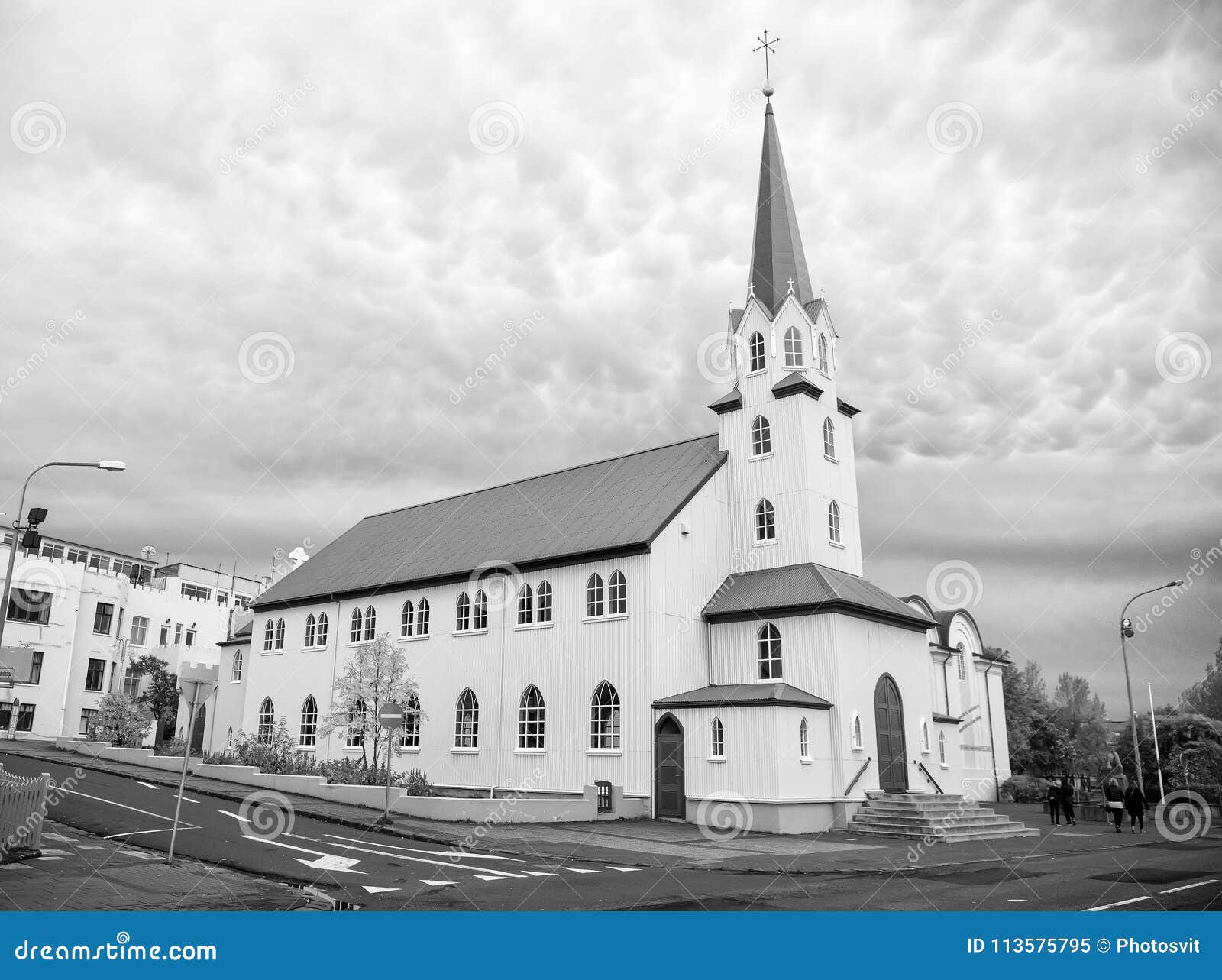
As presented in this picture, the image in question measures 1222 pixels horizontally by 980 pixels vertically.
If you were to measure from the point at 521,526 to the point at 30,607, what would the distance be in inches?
1202

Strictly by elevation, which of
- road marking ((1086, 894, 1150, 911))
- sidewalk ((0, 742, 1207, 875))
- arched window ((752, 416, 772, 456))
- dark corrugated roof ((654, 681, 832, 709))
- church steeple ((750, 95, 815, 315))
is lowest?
sidewalk ((0, 742, 1207, 875))

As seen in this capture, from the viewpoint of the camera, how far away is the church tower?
3014 cm

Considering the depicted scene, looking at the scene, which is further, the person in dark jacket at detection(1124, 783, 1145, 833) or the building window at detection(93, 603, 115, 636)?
the building window at detection(93, 603, 115, 636)

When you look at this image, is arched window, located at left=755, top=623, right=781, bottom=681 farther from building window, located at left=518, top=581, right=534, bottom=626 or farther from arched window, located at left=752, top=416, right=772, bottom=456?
building window, located at left=518, top=581, right=534, bottom=626

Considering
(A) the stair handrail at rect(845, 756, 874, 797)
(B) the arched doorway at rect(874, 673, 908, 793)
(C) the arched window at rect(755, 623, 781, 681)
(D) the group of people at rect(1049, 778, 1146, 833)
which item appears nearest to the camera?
(A) the stair handrail at rect(845, 756, 874, 797)

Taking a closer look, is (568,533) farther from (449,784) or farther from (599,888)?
(599,888)

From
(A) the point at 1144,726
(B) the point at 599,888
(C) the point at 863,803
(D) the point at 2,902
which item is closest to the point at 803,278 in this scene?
(C) the point at 863,803

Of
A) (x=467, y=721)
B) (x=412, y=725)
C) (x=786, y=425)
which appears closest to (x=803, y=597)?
(x=786, y=425)

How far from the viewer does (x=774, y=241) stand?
3344cm

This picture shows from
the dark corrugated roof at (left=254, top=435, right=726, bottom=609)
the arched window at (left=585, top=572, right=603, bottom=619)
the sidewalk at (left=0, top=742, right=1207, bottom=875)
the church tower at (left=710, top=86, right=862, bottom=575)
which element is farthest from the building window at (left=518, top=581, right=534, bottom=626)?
the sidewalk at (left=0, top=742, right=1207, bottom=875)

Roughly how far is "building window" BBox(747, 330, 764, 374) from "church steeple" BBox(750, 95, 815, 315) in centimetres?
97

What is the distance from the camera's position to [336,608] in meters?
38.5

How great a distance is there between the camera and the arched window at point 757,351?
32.0 meters

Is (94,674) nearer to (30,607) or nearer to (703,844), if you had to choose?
(30,607)
